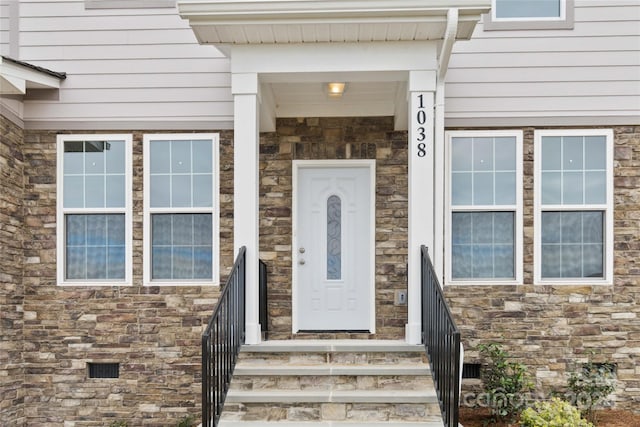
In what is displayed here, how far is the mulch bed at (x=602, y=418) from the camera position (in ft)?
17.3

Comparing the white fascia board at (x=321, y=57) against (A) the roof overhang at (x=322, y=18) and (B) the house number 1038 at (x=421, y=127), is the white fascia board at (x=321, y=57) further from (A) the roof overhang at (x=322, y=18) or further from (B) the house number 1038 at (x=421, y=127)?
(B) the house number 1038 at (x=421, y=127)

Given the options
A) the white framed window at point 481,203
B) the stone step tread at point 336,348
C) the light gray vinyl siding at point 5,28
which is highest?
the light gray vinyl siding at point 5,28

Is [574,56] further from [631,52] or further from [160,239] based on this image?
[160,239]

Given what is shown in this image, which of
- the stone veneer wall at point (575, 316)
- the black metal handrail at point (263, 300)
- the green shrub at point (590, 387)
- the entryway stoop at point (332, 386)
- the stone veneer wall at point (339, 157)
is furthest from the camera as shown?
the stone veneer wall at point (339, 157)

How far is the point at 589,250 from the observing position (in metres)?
5.80

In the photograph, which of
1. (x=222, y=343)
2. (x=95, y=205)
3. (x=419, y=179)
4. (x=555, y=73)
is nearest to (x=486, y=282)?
(x=419, y=179)

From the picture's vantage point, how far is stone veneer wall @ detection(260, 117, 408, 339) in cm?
607

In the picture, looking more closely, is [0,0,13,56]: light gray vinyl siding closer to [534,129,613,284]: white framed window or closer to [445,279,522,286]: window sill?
[445,279,522,286]: window sill

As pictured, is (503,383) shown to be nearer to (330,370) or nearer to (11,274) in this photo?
(330,370)

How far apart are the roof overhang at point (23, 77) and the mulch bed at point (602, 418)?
16.8 feet


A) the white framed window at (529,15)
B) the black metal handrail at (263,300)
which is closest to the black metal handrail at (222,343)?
the black metal handrail at (263,300)

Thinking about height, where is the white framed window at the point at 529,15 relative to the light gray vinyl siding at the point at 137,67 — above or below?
above

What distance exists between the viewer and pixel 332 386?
456 cm

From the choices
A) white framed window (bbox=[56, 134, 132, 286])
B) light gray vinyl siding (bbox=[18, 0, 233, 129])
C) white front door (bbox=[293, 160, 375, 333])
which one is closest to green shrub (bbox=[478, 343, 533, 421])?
white front door (bbox=[293, 160, 375, 333])
